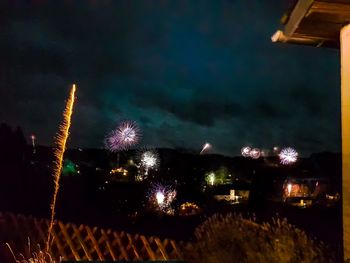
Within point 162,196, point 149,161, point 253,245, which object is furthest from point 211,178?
point 253,245

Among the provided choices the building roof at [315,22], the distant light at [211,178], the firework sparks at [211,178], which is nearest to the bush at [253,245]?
the building roof at [315,22]

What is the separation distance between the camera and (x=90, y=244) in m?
8.94

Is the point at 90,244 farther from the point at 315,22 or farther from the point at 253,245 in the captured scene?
the point at 315,22

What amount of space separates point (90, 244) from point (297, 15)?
18.1ft

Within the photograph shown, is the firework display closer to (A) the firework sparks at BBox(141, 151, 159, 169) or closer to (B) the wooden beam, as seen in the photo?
(A) the firework sparks at BBox(141, 151, 159, 169)

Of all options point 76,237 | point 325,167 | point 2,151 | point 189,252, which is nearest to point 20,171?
point 2,151

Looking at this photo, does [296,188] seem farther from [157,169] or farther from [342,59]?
[342,59]

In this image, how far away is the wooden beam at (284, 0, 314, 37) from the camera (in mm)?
4641

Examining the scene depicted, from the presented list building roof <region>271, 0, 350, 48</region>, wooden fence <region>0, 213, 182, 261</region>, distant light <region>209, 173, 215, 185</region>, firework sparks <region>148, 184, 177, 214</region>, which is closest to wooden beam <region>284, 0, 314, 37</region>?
building roof <region>271, 0, 350, 48</region>

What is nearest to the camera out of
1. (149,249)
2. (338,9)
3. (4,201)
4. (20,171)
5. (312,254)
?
(338,9)

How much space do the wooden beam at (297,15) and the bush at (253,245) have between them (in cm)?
215

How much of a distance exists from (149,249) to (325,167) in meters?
67.8

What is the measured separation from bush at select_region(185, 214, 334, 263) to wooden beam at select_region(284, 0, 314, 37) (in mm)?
2151

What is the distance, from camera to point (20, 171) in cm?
2623
